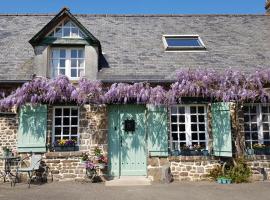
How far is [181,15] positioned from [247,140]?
266 inches

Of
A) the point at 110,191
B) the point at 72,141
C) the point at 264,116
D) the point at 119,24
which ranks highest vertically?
the point at 119,24

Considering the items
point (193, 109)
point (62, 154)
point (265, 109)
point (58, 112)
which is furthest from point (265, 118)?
point (58, 112)

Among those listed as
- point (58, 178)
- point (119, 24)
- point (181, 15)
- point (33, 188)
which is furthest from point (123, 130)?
point (181, 15)

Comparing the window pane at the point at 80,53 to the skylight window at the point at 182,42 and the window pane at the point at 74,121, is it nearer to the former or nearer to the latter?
the window pane at the point at 74,121

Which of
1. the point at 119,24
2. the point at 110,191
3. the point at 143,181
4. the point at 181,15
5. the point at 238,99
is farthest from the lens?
the point at 181,15

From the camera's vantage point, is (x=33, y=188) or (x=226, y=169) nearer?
(x=33, y=188)

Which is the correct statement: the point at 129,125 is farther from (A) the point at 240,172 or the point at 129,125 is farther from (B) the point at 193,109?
(A) the point at 240,172

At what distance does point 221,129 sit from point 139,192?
304cm

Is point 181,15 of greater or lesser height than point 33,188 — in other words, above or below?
above

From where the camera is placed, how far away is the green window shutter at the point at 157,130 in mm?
8656

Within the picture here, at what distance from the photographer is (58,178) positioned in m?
8.50

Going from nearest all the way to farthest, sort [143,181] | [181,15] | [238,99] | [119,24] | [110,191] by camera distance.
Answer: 1. [110,191]
2. [143,181]
3. [238,99]
4. [119,24]
5. [181,15]

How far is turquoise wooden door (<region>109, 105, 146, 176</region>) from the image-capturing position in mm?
8891

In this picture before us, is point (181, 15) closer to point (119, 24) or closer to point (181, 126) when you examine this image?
point (119, 24)
